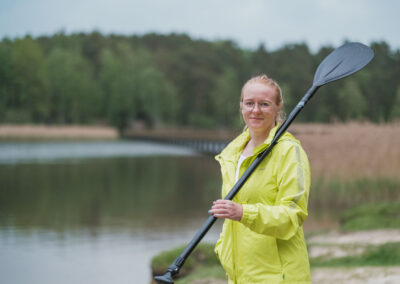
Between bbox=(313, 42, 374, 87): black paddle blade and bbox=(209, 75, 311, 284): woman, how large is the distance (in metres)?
0.31

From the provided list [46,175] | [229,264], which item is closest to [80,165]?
[46,175]

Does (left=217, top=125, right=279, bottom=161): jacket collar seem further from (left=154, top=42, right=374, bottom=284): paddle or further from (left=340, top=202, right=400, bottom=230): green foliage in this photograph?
(left=340, top=202, right=400, bottom=230): green foliage

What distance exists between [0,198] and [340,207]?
785 cm

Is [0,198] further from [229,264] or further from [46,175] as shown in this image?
[229,264]

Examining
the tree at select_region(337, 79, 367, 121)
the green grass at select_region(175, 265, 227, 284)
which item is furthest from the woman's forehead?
the tree at select_region(337, 79, 367, 121)

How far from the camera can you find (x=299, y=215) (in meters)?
1.91

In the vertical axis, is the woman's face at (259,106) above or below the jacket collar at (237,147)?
above

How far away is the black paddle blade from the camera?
2.28 m

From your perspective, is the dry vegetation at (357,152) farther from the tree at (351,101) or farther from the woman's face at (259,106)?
the tree at (351,101)

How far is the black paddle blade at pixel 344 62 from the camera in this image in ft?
7.48

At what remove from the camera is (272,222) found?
1.86m

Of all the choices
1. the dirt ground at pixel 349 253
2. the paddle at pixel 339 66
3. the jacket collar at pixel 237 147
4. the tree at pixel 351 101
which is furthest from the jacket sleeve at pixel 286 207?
the tree at pixel 351 101

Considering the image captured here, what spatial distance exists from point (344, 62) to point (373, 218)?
235 inches

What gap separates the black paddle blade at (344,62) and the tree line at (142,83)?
148 ft
